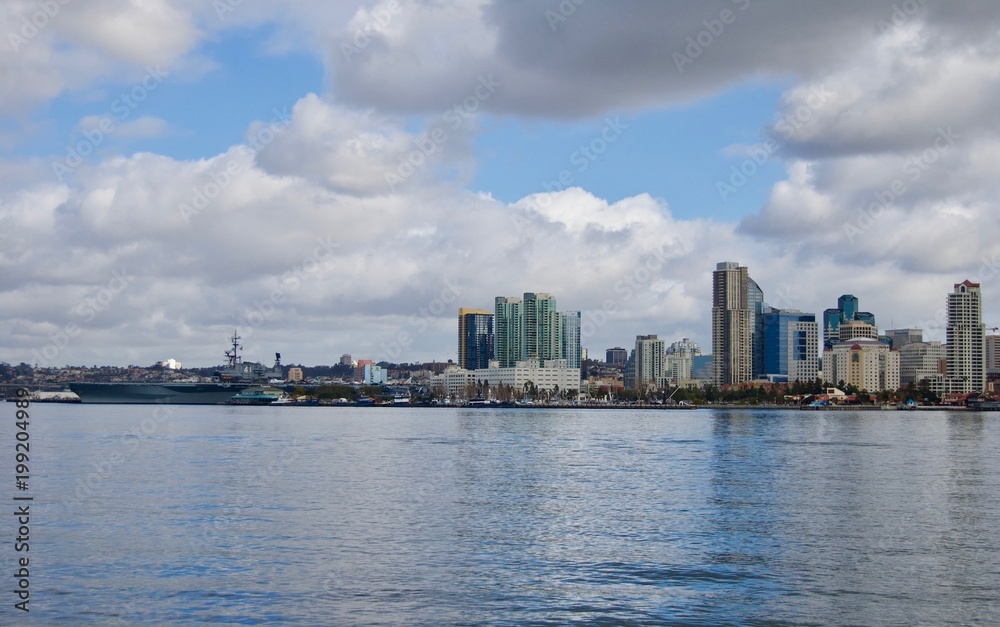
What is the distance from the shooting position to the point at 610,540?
31.9 meters

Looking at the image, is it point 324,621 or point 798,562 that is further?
point 798,562

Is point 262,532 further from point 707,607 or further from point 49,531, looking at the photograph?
point 707,607

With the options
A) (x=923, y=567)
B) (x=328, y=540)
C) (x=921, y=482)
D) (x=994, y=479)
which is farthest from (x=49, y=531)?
(x=994, y=479)

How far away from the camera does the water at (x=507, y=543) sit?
23422 millimetres

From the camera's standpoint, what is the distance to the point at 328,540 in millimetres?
31328

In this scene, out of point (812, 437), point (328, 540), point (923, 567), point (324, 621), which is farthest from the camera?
point (812, 437)

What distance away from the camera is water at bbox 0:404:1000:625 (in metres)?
23.4

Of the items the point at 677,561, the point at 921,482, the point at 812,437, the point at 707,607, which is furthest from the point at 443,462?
the point at 812,437

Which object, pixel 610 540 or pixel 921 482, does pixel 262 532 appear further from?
pixel 921 482

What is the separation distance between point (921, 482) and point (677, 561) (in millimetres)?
26107

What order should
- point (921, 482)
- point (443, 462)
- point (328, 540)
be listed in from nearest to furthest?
point (328, 540) → point (921, 482) → point (443, 462)

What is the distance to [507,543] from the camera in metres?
31.4

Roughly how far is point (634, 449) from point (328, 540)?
47.9m

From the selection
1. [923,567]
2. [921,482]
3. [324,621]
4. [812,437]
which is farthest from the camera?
[812,437]
